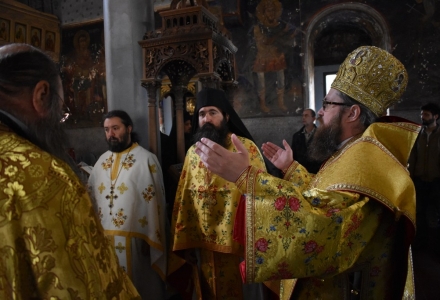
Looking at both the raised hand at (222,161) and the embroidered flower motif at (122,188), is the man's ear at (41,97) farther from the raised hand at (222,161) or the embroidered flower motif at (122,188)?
the embroidered flower motif at (122,188)

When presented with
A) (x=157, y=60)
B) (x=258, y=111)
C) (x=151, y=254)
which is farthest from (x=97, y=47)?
(x=151, y=254)

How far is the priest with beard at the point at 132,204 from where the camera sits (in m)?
3.21

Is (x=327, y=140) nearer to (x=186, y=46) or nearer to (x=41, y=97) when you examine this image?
(x=41, y=97)

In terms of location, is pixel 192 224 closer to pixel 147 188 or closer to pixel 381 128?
pixel 147 188

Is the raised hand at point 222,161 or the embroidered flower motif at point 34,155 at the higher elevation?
the embroidered flower motif at point 34,155

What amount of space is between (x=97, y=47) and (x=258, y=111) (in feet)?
15.8

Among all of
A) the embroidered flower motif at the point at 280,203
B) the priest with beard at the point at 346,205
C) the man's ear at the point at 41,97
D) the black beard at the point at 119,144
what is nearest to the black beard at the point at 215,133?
the black beard at the point at 119,144

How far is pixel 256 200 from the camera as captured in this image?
136cm

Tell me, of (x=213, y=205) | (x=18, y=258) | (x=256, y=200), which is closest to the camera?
(x=18, y=258)

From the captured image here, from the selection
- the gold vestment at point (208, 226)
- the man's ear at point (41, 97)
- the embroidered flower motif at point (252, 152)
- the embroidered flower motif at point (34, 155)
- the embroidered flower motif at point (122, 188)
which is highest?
the man's ear at point (41, 97)

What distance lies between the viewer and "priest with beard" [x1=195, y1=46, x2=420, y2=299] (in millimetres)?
1329

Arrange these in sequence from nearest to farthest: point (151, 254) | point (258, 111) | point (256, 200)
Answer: point (256, 200) → point (151, 254) → point (258, 111)

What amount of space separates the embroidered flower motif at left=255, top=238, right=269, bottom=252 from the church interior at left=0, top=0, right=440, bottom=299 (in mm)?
2102

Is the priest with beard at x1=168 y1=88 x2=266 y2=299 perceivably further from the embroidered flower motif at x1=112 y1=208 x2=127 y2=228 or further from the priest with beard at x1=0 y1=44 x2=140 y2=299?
the priest with beard at x1=0 y1=44 x2=140 y2=299
